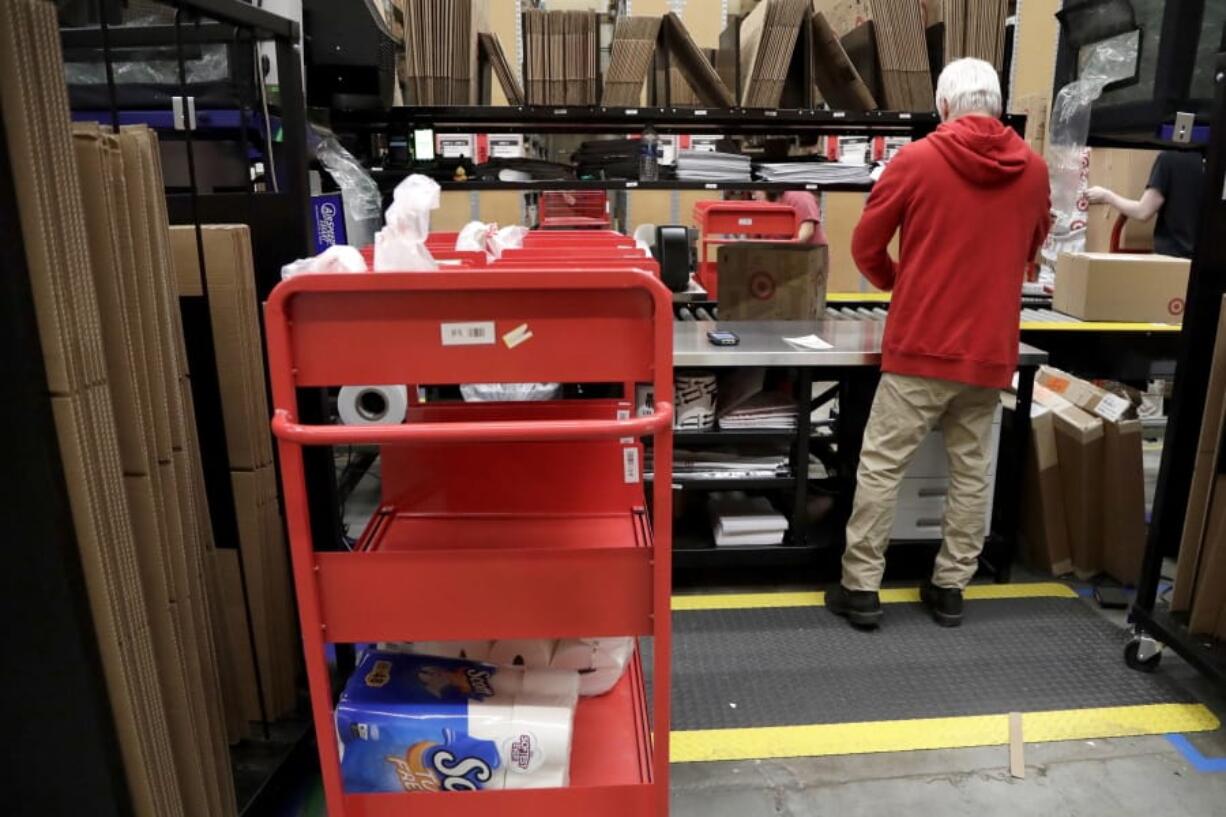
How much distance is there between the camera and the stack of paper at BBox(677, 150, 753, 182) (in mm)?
3635

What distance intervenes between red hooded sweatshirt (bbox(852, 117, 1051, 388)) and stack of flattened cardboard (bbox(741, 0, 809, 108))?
40.5 inches

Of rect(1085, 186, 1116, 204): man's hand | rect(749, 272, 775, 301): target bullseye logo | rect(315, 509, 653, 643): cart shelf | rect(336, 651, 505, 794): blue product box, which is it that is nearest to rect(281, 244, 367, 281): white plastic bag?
rect(315, 509, 653, 643): cart shelf

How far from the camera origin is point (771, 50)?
136 inches

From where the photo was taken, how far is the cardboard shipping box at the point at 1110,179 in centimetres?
455

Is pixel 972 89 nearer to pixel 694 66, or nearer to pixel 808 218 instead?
pixel 694 66

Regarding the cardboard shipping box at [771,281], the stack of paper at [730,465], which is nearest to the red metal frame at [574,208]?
the cardboard shipping box at [771,281]

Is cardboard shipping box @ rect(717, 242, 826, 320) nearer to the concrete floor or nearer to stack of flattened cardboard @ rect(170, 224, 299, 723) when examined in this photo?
the concrete floor

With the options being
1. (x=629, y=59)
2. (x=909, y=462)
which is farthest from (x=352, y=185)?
(x=909, y=462)

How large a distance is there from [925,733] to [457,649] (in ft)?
4.71

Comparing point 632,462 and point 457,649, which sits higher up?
point 632,462

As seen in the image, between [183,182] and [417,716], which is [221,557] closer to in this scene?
[417,716]

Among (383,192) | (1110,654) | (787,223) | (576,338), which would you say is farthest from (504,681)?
(787,223)

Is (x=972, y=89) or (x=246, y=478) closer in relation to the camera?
(x=246, y=478)

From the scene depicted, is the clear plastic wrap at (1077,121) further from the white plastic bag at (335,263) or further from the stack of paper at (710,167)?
the white plastic bag at (335,263)
